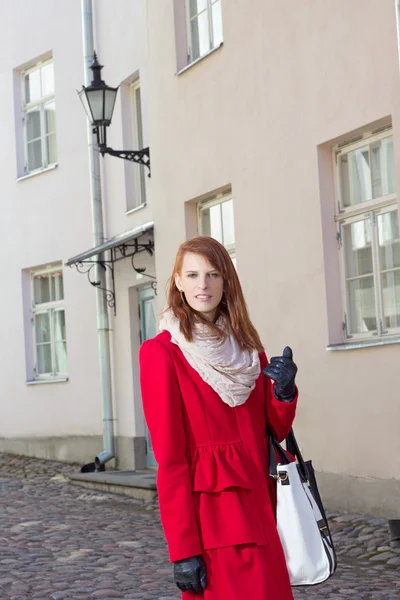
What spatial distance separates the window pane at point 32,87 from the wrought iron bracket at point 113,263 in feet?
10.2

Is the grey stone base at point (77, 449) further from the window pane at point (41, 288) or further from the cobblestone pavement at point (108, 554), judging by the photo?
the window pane at point (41, 288)

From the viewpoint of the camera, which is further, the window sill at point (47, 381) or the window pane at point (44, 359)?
the window pane at point (44, 359)

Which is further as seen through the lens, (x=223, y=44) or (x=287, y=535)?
(x=223, y=44)

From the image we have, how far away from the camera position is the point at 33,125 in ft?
57.3

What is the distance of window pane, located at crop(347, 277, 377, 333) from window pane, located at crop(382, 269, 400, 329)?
151mm

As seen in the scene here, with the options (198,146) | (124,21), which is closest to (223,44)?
(198,146)

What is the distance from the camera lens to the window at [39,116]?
16984 mm

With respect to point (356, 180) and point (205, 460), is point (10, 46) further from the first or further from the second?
point (205, 460)

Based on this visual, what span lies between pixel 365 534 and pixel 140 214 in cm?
662

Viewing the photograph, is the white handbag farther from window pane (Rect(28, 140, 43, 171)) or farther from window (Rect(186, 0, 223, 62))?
window pane (Rect(28, 140, 43, 171))

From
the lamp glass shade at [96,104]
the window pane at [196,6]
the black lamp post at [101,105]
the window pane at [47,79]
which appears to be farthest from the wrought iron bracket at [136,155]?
the window pane at [47,79]

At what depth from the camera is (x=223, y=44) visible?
11.2 meters

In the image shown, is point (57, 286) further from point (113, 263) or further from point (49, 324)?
point (113, 263)

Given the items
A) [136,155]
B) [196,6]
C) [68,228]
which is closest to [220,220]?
[136,155]
